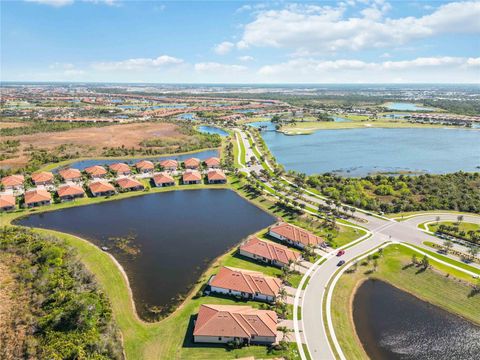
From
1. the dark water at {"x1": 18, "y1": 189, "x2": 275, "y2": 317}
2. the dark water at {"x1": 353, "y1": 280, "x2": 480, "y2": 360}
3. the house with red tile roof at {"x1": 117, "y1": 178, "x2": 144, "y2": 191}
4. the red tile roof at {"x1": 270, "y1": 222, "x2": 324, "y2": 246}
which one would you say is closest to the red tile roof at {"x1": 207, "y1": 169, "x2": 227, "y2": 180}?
the dark water at {"x1": 18, "y1": 189, "x2": 275, "y2": 317}

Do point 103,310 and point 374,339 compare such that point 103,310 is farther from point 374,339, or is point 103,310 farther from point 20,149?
point 20,149

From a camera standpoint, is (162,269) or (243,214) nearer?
(162,269)

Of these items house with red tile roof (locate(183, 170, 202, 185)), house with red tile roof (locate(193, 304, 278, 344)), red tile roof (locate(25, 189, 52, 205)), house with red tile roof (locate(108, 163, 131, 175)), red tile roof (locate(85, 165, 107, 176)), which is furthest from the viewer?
house with red tile roof (locate(108, 163, 131, 175))

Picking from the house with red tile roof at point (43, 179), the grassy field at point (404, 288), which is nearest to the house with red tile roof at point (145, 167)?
the house with red tile roof at point (43, 179)

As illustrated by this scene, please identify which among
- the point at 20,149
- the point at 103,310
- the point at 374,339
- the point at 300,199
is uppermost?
the point at 20,149

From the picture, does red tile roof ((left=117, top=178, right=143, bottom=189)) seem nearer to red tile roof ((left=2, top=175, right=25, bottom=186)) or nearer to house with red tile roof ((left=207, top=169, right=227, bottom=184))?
house with red tile roof ((left=207, top=169, right=227, bottom=184))

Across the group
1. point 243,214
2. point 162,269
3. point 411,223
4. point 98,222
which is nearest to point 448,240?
point 411,223
